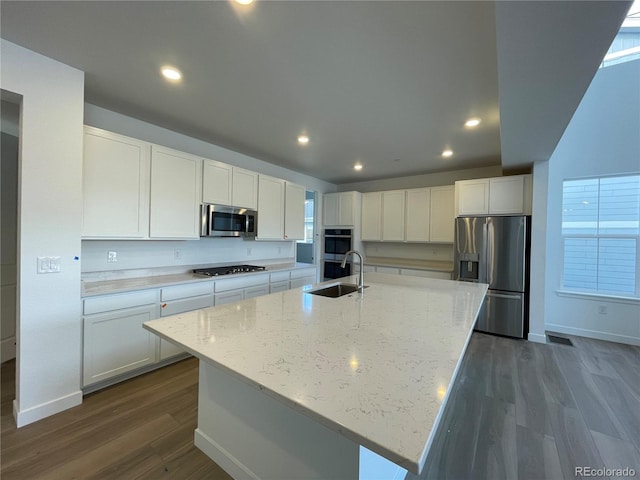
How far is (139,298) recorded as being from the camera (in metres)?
2.50

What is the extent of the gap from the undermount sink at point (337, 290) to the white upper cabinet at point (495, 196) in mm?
2649

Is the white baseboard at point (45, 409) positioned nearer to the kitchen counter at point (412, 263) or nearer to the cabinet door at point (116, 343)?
the cabinet door at point (116, 343)

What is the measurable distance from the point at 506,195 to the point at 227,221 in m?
3.95

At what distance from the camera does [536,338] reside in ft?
11.9

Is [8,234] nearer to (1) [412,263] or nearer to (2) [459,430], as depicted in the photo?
(2) [459,430]

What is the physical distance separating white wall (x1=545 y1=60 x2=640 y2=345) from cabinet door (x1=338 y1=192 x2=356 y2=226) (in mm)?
3138

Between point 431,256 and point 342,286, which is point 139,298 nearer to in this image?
point 342,286

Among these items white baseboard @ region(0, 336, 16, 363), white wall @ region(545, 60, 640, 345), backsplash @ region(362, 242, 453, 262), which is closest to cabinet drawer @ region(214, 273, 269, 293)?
white baseboard @ region(0, 336, 16, 363)

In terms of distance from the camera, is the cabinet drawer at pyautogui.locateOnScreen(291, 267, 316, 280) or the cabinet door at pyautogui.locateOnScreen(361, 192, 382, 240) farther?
the cabinet door at pyautogui.locateOnScreen(361, 192, 382, 240)

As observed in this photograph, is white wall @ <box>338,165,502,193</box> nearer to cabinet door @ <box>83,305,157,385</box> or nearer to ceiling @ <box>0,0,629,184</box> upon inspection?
ceiling @ <box>0,0,629,184</box>

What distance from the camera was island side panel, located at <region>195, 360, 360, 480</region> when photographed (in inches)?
43.1

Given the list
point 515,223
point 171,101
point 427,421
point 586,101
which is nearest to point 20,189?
point 171,101

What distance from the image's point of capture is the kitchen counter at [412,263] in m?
4.60

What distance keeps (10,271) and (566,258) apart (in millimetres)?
7048
